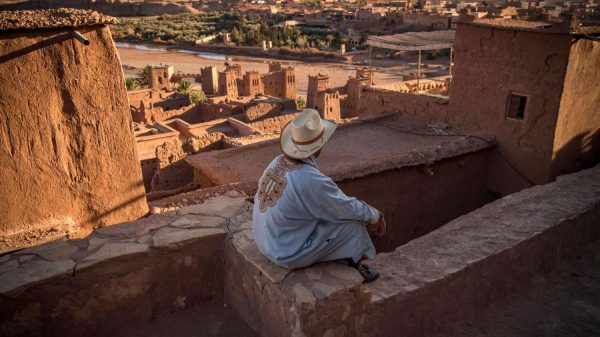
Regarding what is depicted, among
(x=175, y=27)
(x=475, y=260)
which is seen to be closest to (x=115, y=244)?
(x=475, y=260)

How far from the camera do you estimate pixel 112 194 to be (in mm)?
4953

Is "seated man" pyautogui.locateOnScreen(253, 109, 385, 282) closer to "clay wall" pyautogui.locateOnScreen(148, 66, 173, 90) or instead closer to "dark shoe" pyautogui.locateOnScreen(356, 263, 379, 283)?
"dark shoe" pyautogui.locateOnScreen(356, 263, 379, 283)

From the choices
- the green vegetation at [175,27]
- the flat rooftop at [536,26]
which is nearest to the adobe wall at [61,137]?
the flat rooftop at [536,26]

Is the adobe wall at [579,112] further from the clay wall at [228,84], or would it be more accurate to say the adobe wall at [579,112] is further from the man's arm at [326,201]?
the clay wall at [228,84]

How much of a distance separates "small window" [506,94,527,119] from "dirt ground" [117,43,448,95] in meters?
28.3

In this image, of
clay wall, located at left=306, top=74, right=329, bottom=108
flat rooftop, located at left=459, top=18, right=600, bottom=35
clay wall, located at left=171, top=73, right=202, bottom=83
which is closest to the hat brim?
flat rooftop, located at left=459, top=18, right=600, bottom=35

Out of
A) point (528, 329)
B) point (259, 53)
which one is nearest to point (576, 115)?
point (528, 329)

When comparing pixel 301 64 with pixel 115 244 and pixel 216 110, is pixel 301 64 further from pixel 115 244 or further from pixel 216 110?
pixel 115 244

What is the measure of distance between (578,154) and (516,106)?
1.40 m

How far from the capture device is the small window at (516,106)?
321 inches

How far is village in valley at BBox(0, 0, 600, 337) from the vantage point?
2952mm

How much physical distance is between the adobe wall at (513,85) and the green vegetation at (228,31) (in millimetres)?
45826

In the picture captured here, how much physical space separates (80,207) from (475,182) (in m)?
6.50

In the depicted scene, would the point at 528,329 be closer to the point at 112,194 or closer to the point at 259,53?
the point at 112,194
